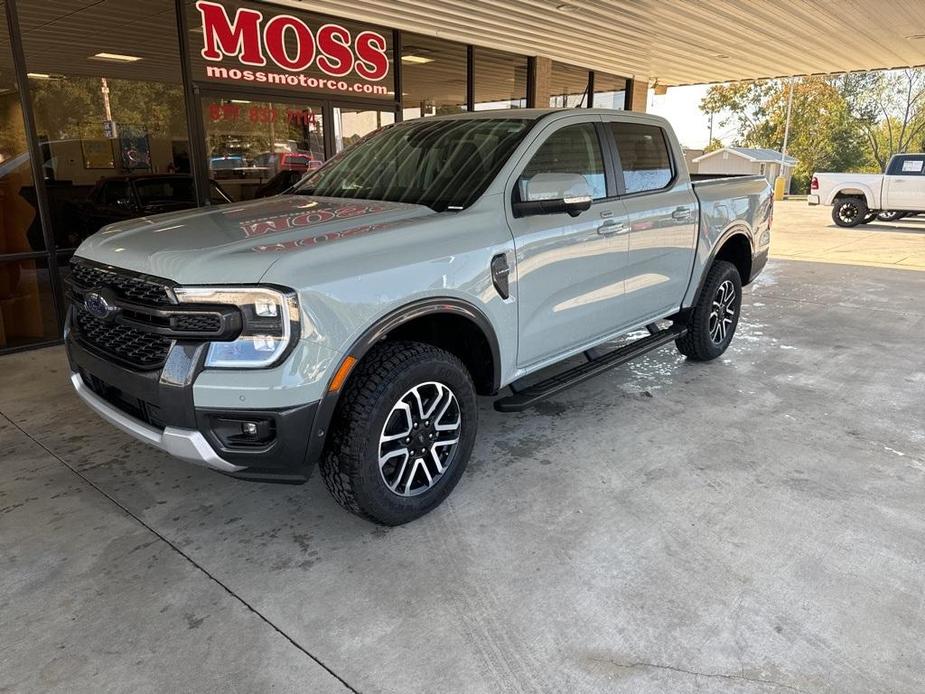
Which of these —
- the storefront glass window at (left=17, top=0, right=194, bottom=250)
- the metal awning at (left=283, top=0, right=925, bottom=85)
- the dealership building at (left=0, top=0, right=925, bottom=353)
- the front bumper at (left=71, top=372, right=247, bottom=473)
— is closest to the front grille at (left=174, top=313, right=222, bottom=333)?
the front bumper at (left=71, top=372, right=247, bottom=473)

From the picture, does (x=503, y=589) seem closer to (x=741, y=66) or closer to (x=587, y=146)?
(x=587, y=146)

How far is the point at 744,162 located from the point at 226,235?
3995cm

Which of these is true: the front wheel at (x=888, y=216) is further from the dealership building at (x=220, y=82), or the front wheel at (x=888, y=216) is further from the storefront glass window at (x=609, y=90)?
the storefront glass window at (x=609, y=90)

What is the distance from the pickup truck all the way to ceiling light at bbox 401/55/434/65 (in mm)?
5549

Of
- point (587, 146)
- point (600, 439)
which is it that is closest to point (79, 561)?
point (600, 439)

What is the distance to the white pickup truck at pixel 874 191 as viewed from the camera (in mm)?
15344

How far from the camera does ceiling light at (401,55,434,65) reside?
30.6 ft

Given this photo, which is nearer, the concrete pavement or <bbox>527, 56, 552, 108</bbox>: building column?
the concrete pavement

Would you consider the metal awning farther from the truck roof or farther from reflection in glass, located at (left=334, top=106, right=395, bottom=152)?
the truck roof

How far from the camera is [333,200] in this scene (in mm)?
3750

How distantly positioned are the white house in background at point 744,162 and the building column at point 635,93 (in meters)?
18.6

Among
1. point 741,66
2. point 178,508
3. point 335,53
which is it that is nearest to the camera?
point 178,508

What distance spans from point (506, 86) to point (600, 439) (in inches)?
348

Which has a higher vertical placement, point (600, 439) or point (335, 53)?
point (335, 53)
